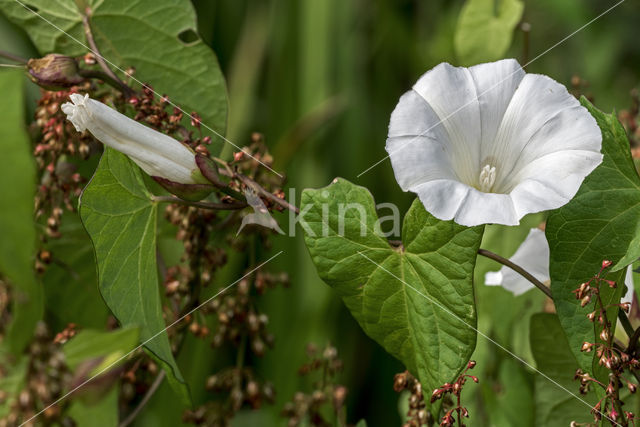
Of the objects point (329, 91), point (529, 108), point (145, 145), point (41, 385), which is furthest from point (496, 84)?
point (329, 91)

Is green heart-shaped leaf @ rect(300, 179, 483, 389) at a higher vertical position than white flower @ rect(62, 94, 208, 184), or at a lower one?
lower

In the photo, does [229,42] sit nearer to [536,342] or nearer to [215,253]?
[215,253]

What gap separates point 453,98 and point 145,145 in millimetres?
204

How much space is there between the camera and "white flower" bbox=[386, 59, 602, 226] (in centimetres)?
42

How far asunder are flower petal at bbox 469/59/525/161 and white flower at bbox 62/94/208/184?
0.19 m

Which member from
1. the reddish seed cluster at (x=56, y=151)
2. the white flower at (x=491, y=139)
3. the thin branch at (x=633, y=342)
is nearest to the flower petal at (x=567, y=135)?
the white flower at (x=491, y=139)

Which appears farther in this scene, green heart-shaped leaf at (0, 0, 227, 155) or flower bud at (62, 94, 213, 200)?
green heart-shaped leaf at (0, 0, 227, 155)

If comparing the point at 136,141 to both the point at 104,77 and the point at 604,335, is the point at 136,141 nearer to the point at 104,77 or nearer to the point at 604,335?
the point at 104,77

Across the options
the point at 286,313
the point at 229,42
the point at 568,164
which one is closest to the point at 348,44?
the point at 229,42

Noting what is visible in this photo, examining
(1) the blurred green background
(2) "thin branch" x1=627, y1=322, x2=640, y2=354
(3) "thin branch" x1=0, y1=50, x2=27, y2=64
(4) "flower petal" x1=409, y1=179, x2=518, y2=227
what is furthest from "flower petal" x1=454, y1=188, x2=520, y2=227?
(1) the blurred green background

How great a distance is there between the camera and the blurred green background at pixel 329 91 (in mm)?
1376

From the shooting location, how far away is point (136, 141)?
455 mm

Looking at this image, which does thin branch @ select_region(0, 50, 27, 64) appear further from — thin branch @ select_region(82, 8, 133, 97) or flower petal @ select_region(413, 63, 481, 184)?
flower petal @ select_region(413, 63, 481, 184)

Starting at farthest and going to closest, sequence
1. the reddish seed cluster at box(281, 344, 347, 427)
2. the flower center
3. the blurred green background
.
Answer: the blurred green background → the reddish seed cluster at box(281, 344, 347, 427) → the flower center
